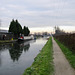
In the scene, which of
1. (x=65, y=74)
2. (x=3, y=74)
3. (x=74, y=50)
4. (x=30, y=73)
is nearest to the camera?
(x=65, y=74)

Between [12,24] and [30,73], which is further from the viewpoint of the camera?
[12,24]

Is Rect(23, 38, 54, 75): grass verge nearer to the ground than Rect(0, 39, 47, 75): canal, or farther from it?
farther from it

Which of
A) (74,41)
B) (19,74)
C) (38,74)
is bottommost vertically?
(19,74)

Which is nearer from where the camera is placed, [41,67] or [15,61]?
[41,67]

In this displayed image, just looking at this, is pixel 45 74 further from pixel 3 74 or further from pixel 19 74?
pixel 3 74

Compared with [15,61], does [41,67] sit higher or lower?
higher

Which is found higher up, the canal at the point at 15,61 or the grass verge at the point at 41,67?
the grass verge at the point at 41,67

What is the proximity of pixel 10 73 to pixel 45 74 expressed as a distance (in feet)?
8.73

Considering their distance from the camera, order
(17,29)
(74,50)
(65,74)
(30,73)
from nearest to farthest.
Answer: (65,74) → (30,73) → (74,50) → (17,29)

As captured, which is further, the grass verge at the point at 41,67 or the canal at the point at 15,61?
the canal at the point at 15,61

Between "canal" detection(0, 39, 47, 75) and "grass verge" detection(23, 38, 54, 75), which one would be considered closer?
"grass verge" detection(23, 38, 54, 75)

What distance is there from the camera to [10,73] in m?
7.39

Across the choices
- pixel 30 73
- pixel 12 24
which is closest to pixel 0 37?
pixel 12 24

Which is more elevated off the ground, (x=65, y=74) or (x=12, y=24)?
(x=12, y=24)
